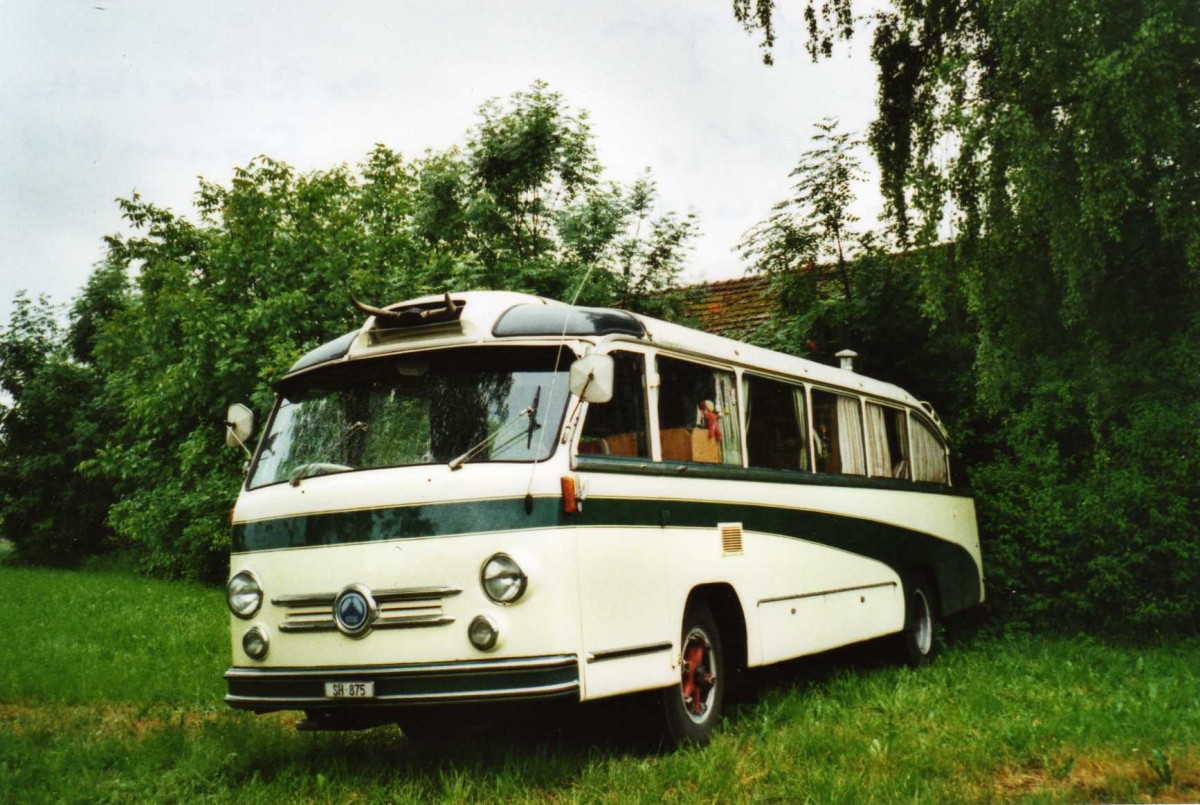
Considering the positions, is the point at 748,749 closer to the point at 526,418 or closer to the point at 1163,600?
the point at 526,418

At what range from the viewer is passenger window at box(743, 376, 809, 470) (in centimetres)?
838

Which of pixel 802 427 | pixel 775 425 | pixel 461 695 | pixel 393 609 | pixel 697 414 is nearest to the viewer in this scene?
pixel 461 695

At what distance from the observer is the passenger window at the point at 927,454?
462 inches

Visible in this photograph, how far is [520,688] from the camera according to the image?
5.75 meters

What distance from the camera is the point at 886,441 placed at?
1105cm

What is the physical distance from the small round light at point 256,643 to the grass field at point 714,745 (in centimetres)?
68

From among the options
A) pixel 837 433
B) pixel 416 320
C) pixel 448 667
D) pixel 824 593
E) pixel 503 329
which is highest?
pixel 416 320

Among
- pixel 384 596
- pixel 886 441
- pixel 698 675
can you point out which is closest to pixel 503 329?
pixel 384 596

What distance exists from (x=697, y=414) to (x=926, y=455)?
529 cm

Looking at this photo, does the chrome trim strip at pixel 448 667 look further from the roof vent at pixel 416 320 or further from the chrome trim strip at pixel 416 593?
the roof vent at pixel 416 320

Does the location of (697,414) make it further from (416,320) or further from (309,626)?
(309,626)

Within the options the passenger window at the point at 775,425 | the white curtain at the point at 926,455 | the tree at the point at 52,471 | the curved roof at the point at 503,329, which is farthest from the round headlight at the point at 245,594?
the tree at the point at 52,471

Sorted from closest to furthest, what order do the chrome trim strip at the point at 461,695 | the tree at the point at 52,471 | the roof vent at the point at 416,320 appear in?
the chrome trim strip at the point at 461,695 < the roof vent at the point at 416,320 < the tree at the point at 52,471

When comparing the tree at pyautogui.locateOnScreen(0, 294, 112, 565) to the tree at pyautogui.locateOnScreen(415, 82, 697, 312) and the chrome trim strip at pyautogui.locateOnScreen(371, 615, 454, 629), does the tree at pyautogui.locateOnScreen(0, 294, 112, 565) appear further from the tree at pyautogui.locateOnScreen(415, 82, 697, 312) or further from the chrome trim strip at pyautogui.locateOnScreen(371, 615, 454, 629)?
the chrome trim strip at pyautogui.locateOnScreen(371, 615, 454, 629)
